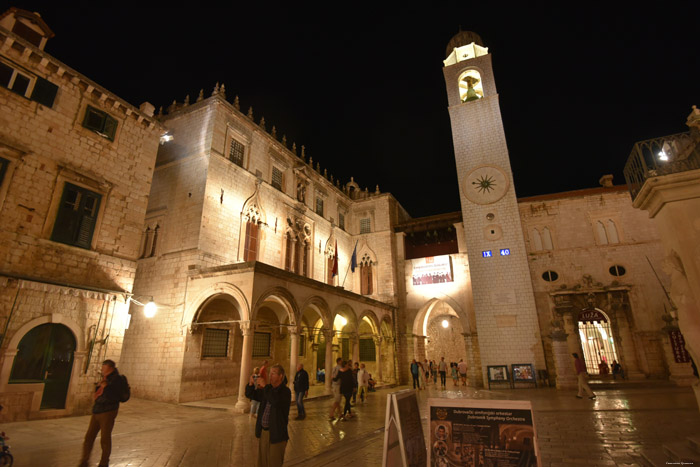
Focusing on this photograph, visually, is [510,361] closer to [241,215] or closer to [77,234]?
[241,215]

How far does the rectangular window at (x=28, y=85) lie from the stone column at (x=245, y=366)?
355 inches

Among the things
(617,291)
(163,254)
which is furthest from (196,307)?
(617,291)

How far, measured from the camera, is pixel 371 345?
23.7 meters

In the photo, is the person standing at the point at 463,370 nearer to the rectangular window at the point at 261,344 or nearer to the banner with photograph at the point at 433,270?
the banner with photograph at the point at 433,270

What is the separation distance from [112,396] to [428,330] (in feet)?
88.1

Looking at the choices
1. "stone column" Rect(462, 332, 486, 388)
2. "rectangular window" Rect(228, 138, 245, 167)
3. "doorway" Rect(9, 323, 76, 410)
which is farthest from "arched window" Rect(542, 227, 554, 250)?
"doorway" Rect(9, 323, 76, 410)

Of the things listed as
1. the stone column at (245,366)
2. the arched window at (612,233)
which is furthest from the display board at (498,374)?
the stone column at (245,366)

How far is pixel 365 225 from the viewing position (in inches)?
1051

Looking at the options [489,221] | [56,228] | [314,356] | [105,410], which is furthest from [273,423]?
[489,221]

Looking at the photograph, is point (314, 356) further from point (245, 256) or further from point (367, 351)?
point (245, 256)

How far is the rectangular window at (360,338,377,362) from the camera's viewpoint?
77.2 ft

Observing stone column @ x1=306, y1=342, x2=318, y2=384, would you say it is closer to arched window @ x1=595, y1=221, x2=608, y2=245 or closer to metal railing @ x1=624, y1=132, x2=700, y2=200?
arched window @ x1=595, y1=221, x2=608, y2=245

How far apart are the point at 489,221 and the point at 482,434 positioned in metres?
17.9

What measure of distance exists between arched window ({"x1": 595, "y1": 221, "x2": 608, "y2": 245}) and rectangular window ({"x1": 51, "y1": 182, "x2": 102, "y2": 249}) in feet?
74.7
